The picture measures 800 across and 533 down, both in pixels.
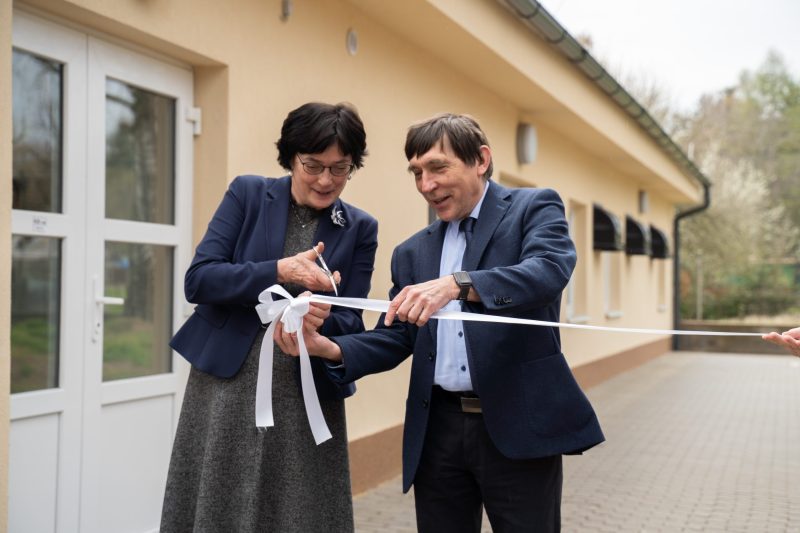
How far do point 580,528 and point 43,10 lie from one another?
4.02 metres

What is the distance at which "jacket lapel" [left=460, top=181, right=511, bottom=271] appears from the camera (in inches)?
101

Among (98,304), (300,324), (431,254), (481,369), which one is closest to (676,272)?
(98,304)

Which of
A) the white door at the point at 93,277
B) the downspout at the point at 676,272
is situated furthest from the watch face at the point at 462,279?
the downspout at the point at 676,272

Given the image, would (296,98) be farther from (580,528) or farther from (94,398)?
(580,528)

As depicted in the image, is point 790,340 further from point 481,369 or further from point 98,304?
point 98,304

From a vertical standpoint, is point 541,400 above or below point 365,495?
above

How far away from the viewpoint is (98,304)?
13.1 feet

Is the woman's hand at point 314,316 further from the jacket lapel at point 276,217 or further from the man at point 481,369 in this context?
the jacket lapel at point 276,217

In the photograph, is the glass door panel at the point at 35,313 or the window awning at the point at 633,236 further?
the window awning at the point at 633,236

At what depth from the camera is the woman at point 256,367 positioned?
8.26 ft

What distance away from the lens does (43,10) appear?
3646 mm

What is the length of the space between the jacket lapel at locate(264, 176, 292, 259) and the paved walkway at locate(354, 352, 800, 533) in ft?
9.77

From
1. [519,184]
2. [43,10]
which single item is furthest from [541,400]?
[519,184]

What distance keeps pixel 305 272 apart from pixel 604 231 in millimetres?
11056
